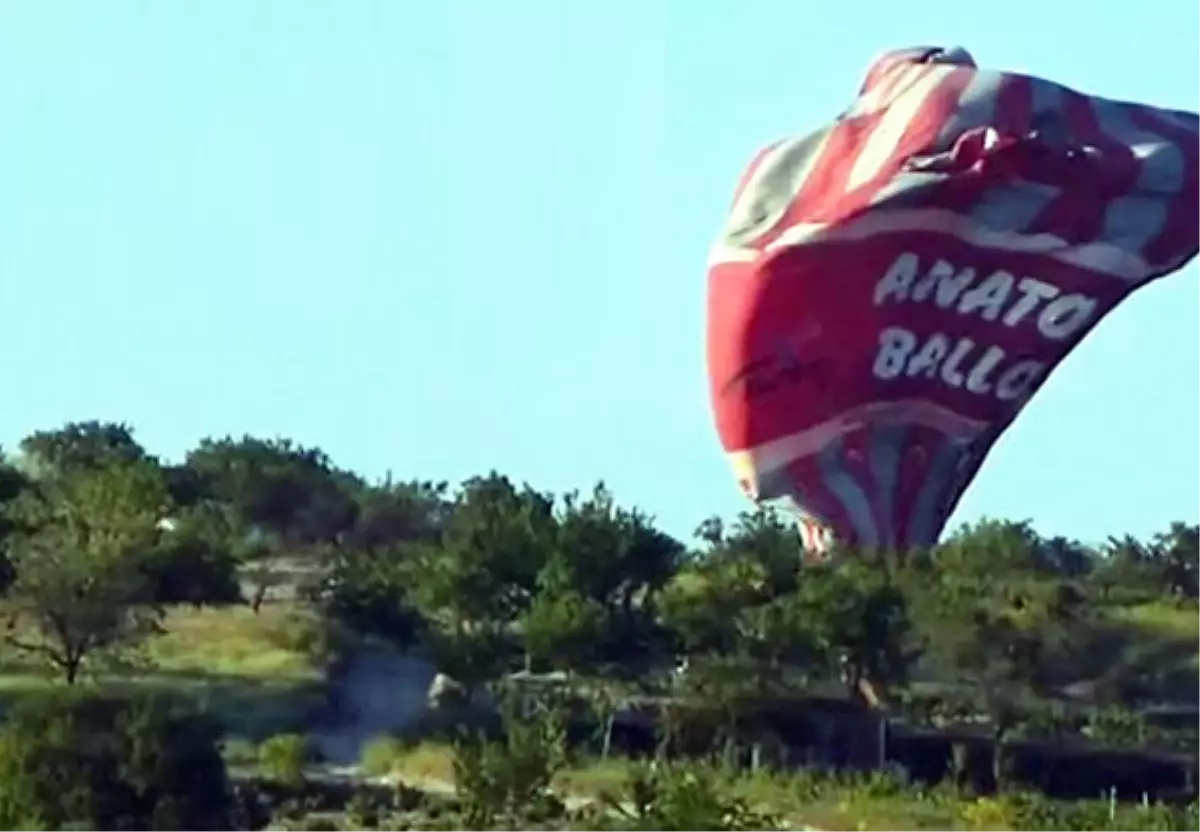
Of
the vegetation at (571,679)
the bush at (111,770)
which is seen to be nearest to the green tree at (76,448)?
the vegetation at (571,679)

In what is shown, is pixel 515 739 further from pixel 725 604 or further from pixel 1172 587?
pixel 1172 587

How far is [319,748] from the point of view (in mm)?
53062

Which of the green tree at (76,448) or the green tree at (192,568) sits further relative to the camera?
the green tree at (76,448)

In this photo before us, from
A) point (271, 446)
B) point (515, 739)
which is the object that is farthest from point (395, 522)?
point (515, 739)

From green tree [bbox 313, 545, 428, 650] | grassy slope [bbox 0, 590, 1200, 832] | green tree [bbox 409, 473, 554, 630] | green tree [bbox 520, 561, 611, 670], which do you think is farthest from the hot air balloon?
grassy slope [bbox 0, 590, 1200, 832]

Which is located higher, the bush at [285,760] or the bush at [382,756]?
the bush at [382,756]

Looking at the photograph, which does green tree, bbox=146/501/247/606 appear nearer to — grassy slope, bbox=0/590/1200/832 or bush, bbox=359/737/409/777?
grassy slope, bbox=0/590/1200/832

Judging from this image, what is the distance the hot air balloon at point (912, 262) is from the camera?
56.4 m

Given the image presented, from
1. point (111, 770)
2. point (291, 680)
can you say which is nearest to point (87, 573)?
point (291, 680)

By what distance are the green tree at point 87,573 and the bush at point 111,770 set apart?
12032 millimetres

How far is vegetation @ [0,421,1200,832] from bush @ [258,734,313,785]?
65 millimetres

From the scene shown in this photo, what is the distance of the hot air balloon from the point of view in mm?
56438

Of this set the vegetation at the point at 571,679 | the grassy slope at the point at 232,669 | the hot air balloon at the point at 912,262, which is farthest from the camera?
the hot air balloon at the point at 912,262

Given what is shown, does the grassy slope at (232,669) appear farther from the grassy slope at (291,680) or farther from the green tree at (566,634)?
the green tree at (566,634)
